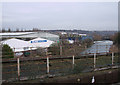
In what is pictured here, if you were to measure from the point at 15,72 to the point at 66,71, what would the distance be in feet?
6.28

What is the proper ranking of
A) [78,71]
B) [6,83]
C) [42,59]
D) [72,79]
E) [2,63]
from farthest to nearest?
[42,59] < [2,63] < [78,71] < [72,79] < [6,83]

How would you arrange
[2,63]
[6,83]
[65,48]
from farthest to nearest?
[65,48] < [2,63] < [6,83]

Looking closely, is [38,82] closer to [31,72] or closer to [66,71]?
[31,72]

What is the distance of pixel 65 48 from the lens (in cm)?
937

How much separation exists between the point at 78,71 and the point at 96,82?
0.74 meters

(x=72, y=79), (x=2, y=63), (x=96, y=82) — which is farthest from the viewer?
(x=2, y=63)

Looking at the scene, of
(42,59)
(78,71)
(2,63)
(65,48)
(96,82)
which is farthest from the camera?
(65,48)

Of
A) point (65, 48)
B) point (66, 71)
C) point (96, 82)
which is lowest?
point (96, 82)

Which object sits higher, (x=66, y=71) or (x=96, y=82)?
(x=66, y=71)

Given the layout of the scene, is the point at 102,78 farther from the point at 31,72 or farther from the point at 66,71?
the point at 31,72

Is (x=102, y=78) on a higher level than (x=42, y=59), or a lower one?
lower

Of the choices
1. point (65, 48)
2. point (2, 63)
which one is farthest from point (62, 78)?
point (65, 48)

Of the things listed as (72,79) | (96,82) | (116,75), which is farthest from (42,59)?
(116,75)

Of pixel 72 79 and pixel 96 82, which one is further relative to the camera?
pixel 96 82
